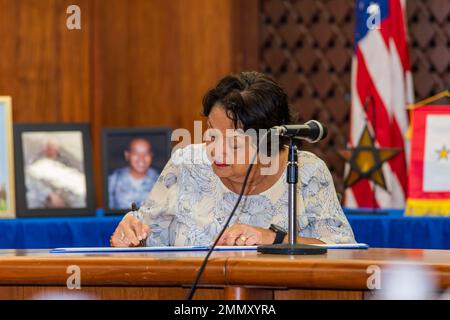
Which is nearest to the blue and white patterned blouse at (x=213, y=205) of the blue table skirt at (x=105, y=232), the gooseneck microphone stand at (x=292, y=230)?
the gooseneck microphone stand at (x=292, y=230)

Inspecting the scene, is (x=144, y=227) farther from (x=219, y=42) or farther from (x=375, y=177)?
(x=219, y=42)

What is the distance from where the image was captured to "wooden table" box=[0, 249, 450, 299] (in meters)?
2.01

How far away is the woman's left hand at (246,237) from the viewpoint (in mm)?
2535

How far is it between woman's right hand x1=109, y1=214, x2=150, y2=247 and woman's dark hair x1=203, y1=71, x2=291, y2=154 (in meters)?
0.39

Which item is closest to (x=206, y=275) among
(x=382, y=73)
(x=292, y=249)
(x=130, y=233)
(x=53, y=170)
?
(x=292, y=249)

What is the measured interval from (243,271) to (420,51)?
3.33 meters

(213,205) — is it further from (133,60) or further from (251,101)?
(133,60)

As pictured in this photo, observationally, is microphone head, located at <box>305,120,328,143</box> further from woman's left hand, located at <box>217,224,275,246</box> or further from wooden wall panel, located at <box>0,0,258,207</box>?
wooden wall panel, located at <box>0,0,258,207</box>

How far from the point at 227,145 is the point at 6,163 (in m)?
1.37

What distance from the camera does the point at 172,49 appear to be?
17.6 ft

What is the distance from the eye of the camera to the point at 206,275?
2.04 metres

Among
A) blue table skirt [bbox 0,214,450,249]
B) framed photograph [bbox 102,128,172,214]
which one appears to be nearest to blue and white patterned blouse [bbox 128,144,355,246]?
blue table skirt [bbox 0,214,450,249]

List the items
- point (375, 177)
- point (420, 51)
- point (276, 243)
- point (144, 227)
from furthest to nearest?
point (420, 51), point (375, 177), point (144, 227), point (276, 243)
